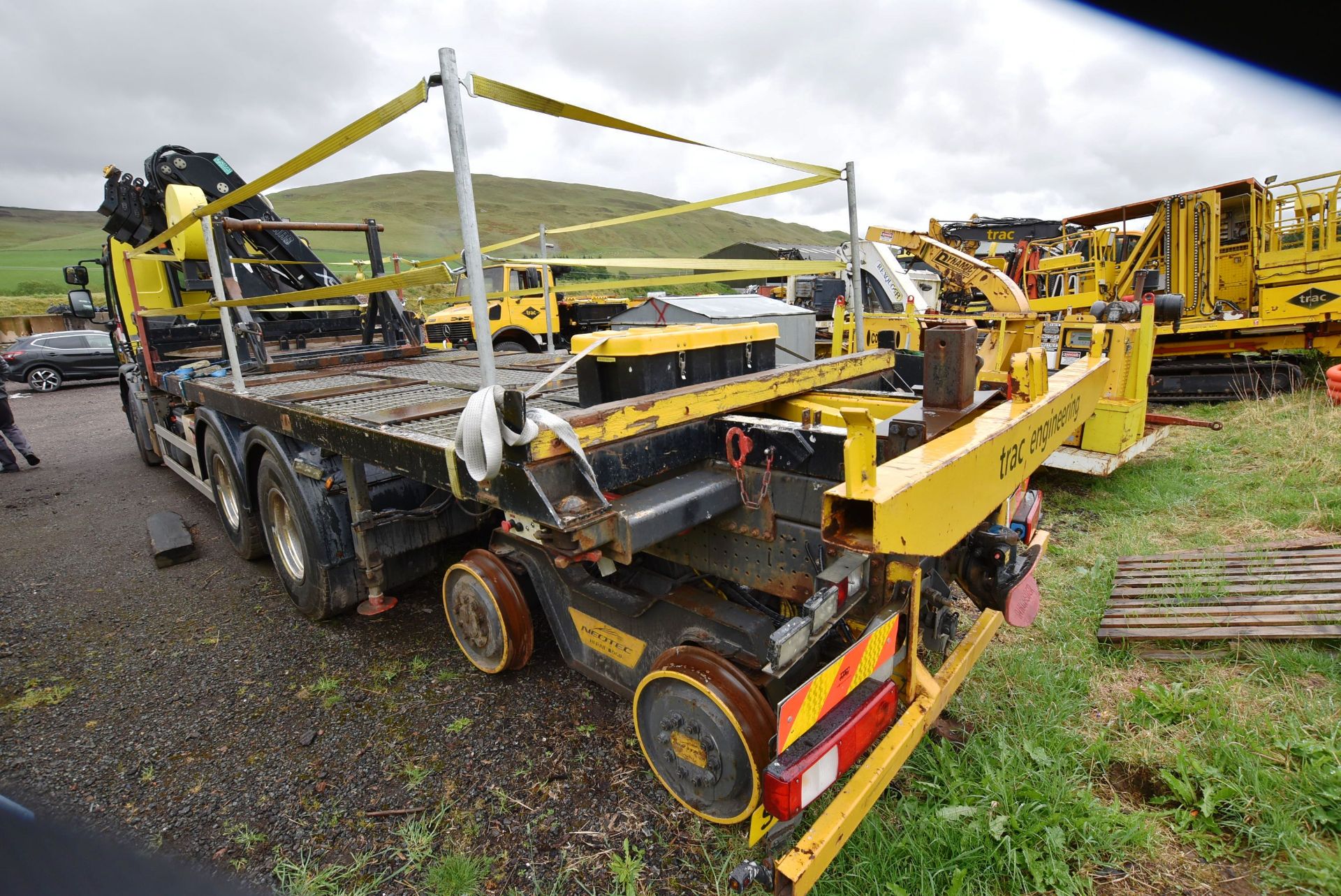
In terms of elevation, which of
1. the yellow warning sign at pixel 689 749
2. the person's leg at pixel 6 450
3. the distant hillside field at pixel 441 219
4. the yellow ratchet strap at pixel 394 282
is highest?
the distant hillside field at pixel 441 219

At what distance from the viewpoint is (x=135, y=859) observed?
0.81 m

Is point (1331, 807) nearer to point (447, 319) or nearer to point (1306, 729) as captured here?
point (1306, 729)

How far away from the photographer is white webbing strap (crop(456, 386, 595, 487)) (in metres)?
1.66

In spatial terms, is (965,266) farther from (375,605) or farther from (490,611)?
(375,605)

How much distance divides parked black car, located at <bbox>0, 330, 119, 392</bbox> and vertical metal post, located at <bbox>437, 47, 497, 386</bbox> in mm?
17984

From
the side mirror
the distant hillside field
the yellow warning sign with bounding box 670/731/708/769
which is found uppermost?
the distant hillside field

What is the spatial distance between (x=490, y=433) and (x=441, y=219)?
97.2m

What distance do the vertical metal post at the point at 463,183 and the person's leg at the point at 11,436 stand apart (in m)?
9.34

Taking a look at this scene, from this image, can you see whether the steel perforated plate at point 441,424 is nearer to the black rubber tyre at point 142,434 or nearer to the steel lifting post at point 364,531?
the steel lifting post at point 364,531

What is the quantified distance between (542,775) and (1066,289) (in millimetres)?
12491

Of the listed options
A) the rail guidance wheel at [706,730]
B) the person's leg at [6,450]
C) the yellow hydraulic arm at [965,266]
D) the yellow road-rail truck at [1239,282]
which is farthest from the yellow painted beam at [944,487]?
the person's leg at [6,450]

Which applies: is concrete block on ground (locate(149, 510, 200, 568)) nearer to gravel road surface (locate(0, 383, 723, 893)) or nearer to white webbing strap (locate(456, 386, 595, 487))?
gravel road surface (locate(0, 383, 723, 893))

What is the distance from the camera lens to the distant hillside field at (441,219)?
71.1 meters

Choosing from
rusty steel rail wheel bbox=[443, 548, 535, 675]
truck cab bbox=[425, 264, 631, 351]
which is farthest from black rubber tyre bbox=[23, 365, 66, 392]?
rusty steel rail wheel bbox=[443, 548, 535, 675]
